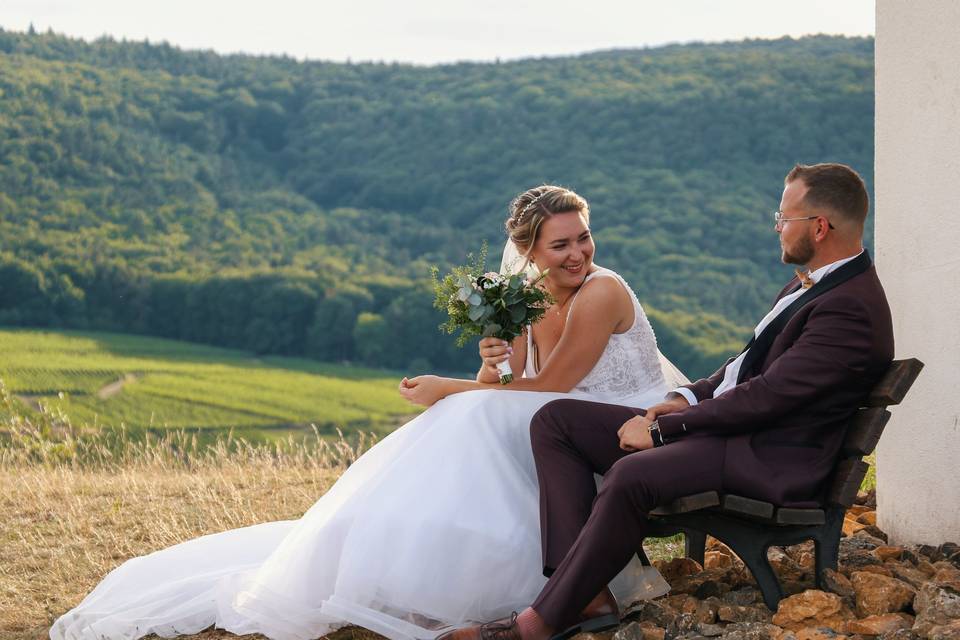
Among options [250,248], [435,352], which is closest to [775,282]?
[435,352]

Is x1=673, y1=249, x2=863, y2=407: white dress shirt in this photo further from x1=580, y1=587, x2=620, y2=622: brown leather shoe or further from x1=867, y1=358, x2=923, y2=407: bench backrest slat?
x1=580, y1=587, x2=620, y2=622: brown leather shoe

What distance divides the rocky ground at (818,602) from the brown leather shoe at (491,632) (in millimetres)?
243

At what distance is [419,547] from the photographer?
13.0ft

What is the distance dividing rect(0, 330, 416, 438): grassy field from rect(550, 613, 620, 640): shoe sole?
41.3 meters

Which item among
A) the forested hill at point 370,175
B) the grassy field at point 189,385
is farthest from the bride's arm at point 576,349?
the forested hill at point 370,175

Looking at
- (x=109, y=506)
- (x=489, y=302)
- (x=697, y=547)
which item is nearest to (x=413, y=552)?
(x=489, y=302)

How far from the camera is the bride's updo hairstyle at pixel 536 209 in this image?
4641 mm

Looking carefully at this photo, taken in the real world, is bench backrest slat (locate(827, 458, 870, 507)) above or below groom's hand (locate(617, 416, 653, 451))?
below

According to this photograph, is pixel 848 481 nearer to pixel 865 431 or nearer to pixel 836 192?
pixel 865 431

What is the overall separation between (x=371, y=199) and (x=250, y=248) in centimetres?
938

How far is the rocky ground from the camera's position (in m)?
3.46

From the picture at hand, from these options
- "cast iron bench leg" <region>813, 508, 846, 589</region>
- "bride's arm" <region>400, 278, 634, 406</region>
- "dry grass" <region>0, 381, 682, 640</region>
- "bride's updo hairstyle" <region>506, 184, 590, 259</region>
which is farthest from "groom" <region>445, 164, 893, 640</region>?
"bride's updo hairstyle" <region>506, 184, 590, 259</region>

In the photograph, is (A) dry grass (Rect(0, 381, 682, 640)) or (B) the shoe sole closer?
(B) the shoe sole

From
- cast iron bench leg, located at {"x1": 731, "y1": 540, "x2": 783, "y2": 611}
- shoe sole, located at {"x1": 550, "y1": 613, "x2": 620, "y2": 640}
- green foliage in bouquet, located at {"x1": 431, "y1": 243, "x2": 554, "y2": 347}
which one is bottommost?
shoe sole, located at {"x1": 550, "y1": 613, "x2": 620, "y2": 640}
